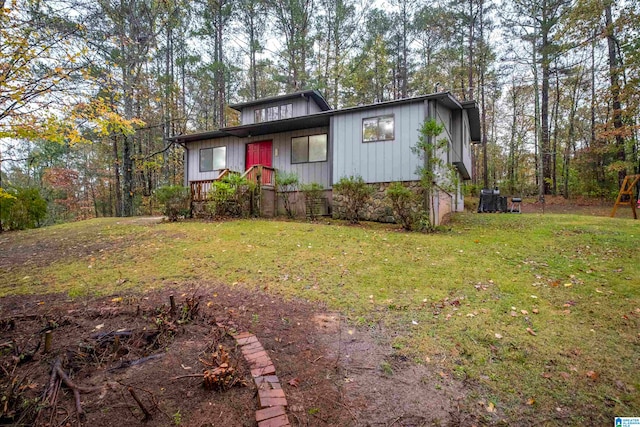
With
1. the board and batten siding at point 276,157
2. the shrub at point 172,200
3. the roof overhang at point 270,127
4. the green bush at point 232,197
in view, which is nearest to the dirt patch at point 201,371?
the green bush at point 232,197

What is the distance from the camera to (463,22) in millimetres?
19016

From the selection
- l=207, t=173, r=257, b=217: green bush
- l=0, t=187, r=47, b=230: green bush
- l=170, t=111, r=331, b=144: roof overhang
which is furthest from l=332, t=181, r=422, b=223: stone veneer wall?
l=0, t=187, r=47, b=230: green bush

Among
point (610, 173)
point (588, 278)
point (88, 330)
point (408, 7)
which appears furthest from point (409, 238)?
point (408, 7)

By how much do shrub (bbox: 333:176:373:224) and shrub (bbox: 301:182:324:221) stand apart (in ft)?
2.25

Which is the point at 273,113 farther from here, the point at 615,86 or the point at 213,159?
the point at 615,86

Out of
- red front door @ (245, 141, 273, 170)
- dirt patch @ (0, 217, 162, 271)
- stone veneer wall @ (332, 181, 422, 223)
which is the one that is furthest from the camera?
red front door @ (245, 141, 273, 170)

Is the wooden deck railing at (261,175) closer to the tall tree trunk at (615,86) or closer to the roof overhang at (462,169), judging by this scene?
the roof overhang at (462,169)

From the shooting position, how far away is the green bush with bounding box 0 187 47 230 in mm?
10422

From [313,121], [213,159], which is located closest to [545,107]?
[313,121]

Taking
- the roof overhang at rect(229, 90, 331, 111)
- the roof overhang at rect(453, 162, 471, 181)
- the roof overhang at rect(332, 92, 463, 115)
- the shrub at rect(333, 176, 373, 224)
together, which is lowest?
the shrub at rect(333, 176, 373, 224)

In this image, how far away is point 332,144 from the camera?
1060cm

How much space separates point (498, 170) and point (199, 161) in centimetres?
2553

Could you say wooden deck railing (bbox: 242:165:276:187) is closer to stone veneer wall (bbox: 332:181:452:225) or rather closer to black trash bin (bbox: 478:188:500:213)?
stone veneer wall (bbox: 332:181:452:225)

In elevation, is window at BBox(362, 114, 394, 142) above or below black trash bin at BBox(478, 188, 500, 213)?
above
